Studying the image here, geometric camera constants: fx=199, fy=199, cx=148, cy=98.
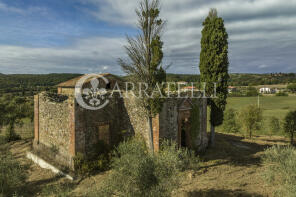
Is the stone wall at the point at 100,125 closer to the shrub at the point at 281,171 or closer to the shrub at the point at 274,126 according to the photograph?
the shrub at the point at 281,171

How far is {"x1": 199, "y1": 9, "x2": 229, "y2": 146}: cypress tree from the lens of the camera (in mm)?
14492

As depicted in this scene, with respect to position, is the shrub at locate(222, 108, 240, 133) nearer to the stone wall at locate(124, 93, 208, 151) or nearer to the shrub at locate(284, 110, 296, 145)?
the shrub at locate(284, 110, 296, 145)

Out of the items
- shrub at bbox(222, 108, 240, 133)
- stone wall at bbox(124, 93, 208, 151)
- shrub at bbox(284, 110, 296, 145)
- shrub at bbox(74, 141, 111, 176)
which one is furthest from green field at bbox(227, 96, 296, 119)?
shrub at bbox(74, 141, 111, 176)

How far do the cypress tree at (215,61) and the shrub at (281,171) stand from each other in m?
6.50

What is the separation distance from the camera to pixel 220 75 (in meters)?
14.5

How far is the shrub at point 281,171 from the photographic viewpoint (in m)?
6.80

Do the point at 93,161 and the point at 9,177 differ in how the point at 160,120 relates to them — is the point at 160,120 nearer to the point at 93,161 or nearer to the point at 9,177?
the point at 93,161

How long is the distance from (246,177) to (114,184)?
24.6 feet

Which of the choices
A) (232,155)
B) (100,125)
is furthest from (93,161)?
(232,155)

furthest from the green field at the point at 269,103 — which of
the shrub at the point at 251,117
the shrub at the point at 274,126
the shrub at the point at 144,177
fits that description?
the shrub at the point at 144,177

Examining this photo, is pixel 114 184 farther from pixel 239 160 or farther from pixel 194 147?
pixel 239 160

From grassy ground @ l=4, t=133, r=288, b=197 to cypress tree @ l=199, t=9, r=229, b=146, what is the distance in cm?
314

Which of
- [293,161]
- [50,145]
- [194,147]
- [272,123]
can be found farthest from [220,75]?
[272,123]

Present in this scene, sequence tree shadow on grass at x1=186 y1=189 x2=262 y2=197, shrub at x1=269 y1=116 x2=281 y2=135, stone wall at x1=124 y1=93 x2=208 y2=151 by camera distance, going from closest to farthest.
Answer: tree shadow on grass at x1=186 y1=189 x2=262 y2=197, stone wall at x1=124 y1=93 x2=208 y2=151, shrub at x1=269 y1=116 x2=281 y2=135
